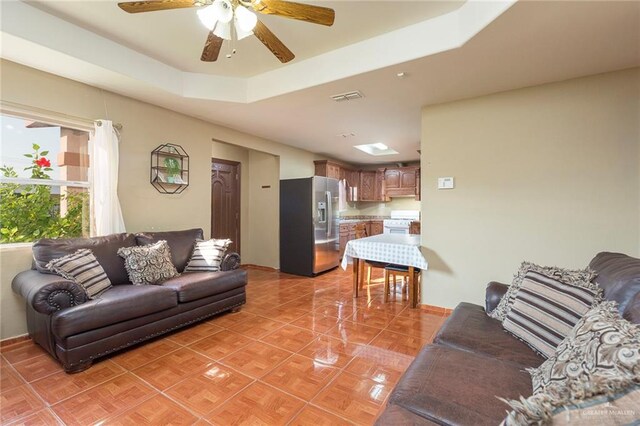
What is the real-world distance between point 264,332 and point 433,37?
2917 mm

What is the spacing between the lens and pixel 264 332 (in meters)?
2.73

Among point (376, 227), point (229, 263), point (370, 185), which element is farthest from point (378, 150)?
point (229, 263)

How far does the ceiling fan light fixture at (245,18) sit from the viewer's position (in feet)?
5.23

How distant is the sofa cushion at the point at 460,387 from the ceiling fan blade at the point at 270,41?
2030mm

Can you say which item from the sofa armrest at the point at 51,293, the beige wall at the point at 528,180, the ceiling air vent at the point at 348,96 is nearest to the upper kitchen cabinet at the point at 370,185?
the beige wall at the point at 528,180

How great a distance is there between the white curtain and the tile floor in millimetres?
1167

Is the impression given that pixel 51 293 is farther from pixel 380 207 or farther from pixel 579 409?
pixel 380 207

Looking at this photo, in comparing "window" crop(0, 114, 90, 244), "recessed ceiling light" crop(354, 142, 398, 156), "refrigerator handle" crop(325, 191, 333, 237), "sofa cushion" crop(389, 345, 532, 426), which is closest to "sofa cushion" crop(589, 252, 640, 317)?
"sofa cushion" crop(389, 345, 532, 426)

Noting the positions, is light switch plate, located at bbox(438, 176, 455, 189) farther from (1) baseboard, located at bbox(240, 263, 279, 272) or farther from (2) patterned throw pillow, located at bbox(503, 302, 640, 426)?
(1) baseboard, located at bbox(240, 263, 279, 272)

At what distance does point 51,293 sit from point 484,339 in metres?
2.80

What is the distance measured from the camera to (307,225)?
490cm

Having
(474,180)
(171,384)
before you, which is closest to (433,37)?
(474,180)

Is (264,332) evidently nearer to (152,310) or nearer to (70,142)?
(152,310)

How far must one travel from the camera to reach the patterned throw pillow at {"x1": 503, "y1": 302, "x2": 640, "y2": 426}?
0.66 metres
